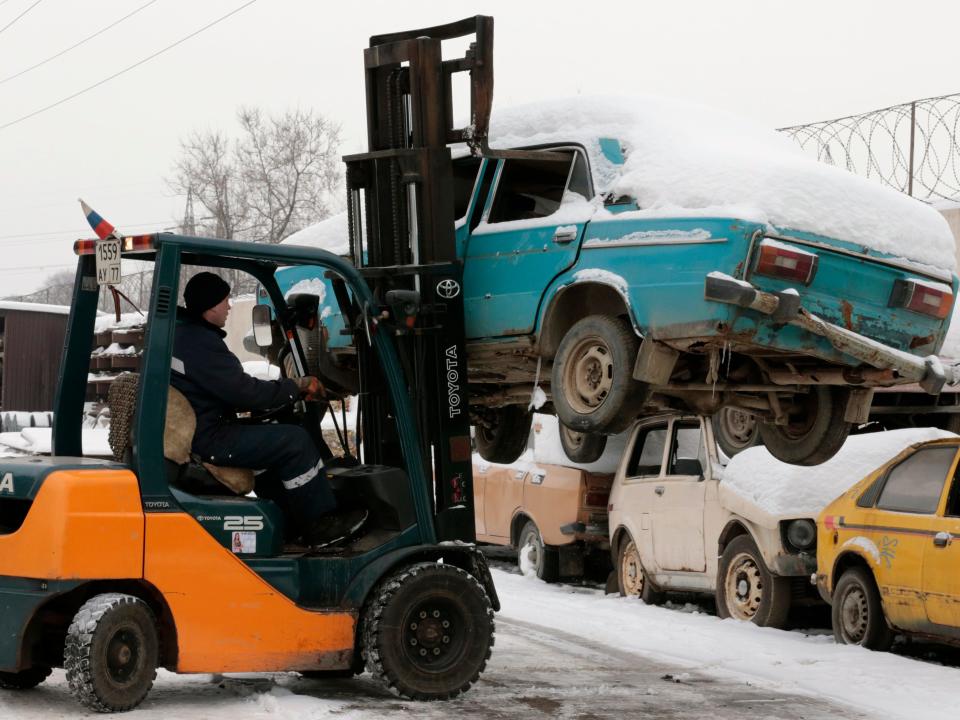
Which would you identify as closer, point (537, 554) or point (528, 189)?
point (528, 189)

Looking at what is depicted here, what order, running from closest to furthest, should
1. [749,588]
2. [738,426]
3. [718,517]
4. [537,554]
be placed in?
[749,588] < [738,426] < [718,517] < [537,554]

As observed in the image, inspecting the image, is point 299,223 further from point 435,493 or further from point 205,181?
point 435,493

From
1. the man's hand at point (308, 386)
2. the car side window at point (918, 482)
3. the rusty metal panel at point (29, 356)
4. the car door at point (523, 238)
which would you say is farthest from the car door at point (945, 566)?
the rusty metal panel at point (29, 356)

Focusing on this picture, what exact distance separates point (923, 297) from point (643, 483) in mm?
5690

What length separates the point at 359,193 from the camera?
831cm

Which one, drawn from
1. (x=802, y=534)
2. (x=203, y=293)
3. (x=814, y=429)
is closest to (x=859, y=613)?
(x=802, y=534)

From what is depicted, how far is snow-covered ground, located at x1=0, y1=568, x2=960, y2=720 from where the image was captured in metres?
7.21

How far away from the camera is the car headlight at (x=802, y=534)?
1133 centimetres

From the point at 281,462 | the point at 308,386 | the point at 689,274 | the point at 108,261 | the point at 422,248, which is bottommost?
the point at 281,462

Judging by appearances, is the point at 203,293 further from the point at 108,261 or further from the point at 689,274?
the point at 689,274

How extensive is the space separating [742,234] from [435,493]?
217cm

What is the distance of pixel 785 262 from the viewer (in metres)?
7.51

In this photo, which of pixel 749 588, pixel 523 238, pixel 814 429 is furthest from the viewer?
pixel 749 588

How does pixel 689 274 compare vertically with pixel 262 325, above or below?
above
